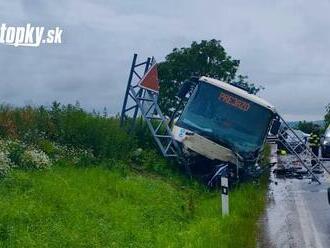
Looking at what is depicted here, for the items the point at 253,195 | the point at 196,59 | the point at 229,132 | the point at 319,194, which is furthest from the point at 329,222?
the point at 196,59

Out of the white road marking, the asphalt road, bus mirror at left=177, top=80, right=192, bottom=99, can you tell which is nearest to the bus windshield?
bus mirror at left=177, top=80, right=192, bottom=99

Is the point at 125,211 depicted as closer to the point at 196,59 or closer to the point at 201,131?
the point at 201,131

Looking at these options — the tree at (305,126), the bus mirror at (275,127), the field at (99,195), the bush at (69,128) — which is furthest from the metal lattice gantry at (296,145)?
the tree at (305,126)

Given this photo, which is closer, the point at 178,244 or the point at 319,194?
the point at 178,244

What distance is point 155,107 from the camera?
17.0m

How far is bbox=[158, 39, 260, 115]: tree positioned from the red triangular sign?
2300 centimetres

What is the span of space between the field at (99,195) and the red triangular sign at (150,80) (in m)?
1.34

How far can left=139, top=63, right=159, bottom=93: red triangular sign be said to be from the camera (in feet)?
53.8

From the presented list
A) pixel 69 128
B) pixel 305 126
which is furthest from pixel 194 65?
pixel 69 128

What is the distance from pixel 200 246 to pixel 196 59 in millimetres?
32420

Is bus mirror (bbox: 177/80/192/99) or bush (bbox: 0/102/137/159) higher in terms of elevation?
bus mirror (bbox: 177/80/192/99)

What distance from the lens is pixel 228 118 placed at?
1614cm

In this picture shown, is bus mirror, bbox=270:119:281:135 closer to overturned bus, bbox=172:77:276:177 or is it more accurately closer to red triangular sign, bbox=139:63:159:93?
overturned bus, bbox=172:77:276:177

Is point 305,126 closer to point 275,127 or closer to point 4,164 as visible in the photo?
point 275,127
